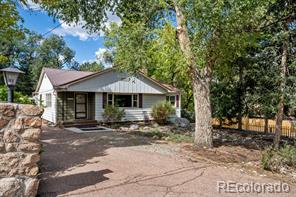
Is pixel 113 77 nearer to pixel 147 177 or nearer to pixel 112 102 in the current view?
pixel 112 102

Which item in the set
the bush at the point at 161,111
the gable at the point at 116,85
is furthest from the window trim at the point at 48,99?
the bush at the point at 161,111

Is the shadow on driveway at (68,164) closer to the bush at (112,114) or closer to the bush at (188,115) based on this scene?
the bush at (112,114)

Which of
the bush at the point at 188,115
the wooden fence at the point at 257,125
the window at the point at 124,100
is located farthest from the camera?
the bush at the point at 188,115

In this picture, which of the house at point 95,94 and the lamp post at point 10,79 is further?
the house at point 95,94

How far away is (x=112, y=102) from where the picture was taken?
1820 cm

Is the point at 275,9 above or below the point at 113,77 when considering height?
above

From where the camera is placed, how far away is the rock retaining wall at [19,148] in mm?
3988

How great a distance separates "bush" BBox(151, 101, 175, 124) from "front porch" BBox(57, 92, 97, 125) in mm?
4649

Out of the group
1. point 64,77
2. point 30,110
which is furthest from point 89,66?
point 30,110

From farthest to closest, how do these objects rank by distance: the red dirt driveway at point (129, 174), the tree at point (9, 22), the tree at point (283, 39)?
1. the tree at point (283, 39)
2. the tree at point (9, 22)
3. the red dirt driveway at point (129, 174)

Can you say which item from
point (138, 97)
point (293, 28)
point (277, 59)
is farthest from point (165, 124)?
point (293, 28)

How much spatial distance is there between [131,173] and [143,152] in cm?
251

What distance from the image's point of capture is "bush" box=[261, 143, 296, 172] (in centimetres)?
719

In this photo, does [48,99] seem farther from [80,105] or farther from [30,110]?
[30,110]
